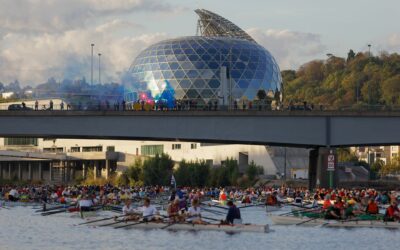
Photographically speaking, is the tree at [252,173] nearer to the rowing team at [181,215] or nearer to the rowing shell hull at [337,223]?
the rowing shell hull at [337,223]

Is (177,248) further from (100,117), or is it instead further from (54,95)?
(54,95)

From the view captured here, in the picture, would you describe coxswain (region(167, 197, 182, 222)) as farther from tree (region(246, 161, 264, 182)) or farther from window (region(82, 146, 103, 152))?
window (region(82, 146, 103, 152))

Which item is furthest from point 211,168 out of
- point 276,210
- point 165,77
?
point 276,210

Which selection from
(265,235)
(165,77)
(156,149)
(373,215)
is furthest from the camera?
(156,149)

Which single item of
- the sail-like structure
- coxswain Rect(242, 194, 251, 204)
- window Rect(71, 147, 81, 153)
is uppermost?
the sail-like structure

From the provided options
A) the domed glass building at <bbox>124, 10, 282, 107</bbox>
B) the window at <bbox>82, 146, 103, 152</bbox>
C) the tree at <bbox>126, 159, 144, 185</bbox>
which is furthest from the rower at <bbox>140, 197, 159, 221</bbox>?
the window at <bbox>82, 146, 103, 152</bbox>

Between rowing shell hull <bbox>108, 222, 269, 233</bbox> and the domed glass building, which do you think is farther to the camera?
the domed glass building

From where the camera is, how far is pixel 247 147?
148 metres

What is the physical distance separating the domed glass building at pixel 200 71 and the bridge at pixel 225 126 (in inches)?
1753

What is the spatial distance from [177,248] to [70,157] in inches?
4800

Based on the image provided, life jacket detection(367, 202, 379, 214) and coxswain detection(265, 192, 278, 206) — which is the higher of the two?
life jacket detection(367, 202, 379, 214)

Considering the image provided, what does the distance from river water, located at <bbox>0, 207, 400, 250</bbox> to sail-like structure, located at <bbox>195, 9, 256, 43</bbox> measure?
11517 centimetres

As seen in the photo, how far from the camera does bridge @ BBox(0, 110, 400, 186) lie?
93562 mm

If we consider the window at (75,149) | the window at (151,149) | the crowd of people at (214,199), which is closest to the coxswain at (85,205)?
the crowd of people at (214,199)
